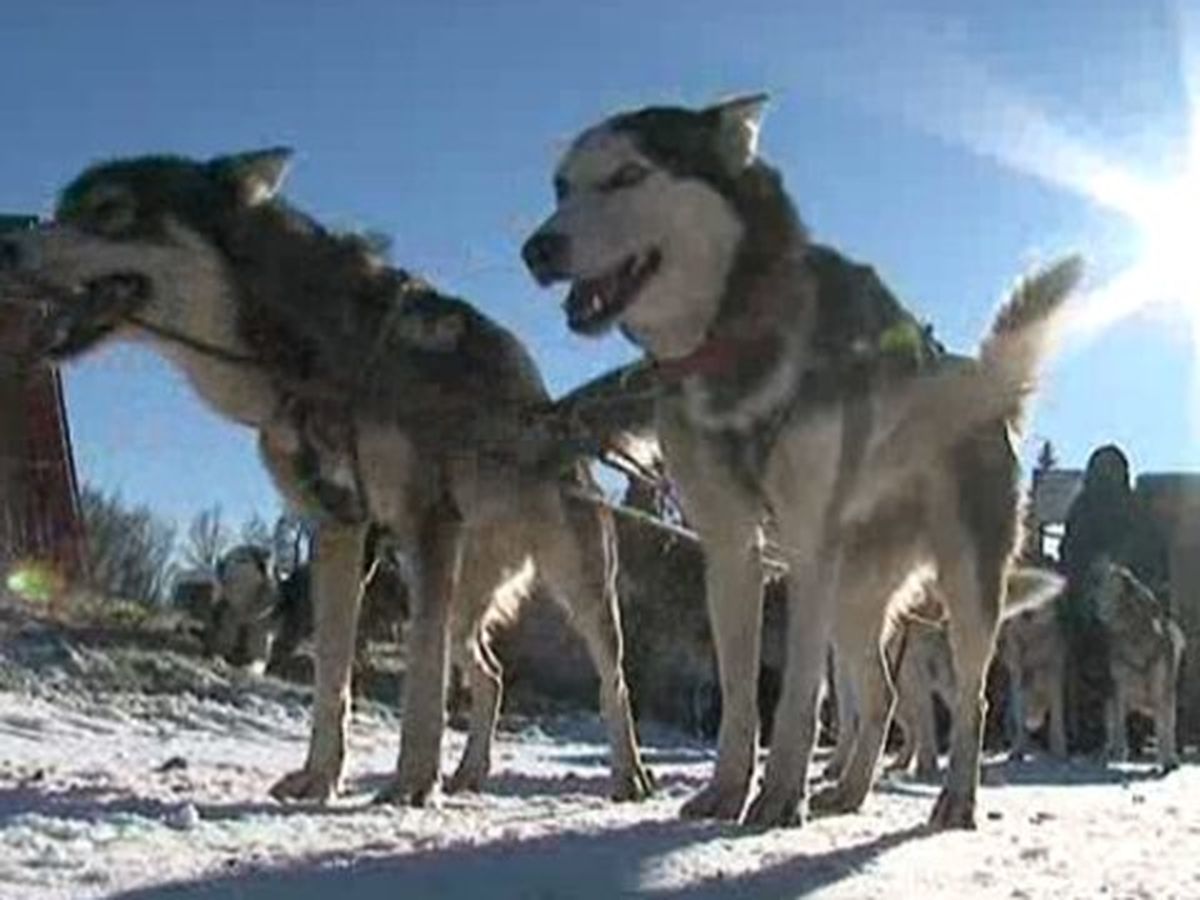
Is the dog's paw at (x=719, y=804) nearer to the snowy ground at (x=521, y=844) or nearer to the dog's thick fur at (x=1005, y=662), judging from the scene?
the snowy ground at (x=521, y=844)

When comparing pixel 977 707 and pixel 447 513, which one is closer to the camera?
pixel 447 513

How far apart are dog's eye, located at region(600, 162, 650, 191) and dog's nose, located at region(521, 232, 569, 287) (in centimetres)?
27

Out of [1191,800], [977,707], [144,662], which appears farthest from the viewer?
[144,662]

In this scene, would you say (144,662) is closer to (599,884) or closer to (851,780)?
(851,780)

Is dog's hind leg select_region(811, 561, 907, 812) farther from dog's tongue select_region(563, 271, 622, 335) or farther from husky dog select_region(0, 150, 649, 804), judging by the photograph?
dog's tongue select_region(563, 271, 622, 335)

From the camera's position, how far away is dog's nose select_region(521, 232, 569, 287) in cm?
592

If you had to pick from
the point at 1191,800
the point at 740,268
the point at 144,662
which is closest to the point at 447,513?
the point at 740,268

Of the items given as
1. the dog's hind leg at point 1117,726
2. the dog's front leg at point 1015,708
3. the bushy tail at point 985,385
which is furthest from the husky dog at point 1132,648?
the bushy tail at point 985,385

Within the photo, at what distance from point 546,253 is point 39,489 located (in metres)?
18.0

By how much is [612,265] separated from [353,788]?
2.62m

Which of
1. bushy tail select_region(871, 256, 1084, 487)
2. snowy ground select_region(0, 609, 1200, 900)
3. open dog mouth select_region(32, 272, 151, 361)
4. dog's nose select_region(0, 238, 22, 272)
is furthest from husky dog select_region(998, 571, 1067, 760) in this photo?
dog's nose select_region(0, 238, 22, 272)

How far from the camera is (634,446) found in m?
7.56

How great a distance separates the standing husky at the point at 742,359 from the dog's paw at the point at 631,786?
1.14 metres

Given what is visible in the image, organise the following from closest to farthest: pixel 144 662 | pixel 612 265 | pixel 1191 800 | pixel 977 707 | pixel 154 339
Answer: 1. pixel 612 265
2. pixel 154 339
3. pixel 977 707
4. pixel 1191 800
5. pixel 144 662
